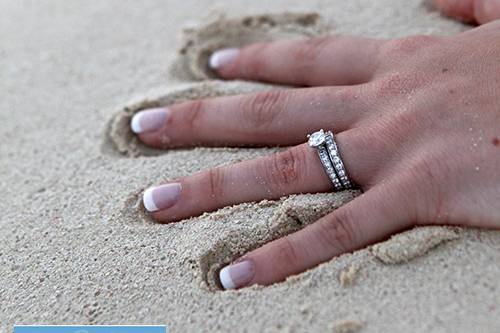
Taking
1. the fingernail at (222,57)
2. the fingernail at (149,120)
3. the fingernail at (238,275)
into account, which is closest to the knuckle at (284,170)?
the fingernail at (238,275)

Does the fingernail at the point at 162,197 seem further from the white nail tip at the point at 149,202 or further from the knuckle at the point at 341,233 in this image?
the knuckle at the point at 341,233

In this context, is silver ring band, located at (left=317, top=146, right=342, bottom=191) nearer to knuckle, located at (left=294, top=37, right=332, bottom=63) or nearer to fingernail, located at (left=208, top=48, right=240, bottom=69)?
knuckle, located at (left=294, top=37, right=332, bottom=63)

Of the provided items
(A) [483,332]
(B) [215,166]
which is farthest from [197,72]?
(A) [483,332]

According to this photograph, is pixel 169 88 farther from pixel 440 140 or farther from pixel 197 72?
pixel 440 140

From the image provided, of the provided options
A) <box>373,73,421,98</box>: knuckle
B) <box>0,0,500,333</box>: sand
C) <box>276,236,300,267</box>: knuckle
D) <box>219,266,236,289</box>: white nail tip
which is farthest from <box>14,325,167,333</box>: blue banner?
<box>373,73,421,98</box>: knuckle

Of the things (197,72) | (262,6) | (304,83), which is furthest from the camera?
(262,6)
